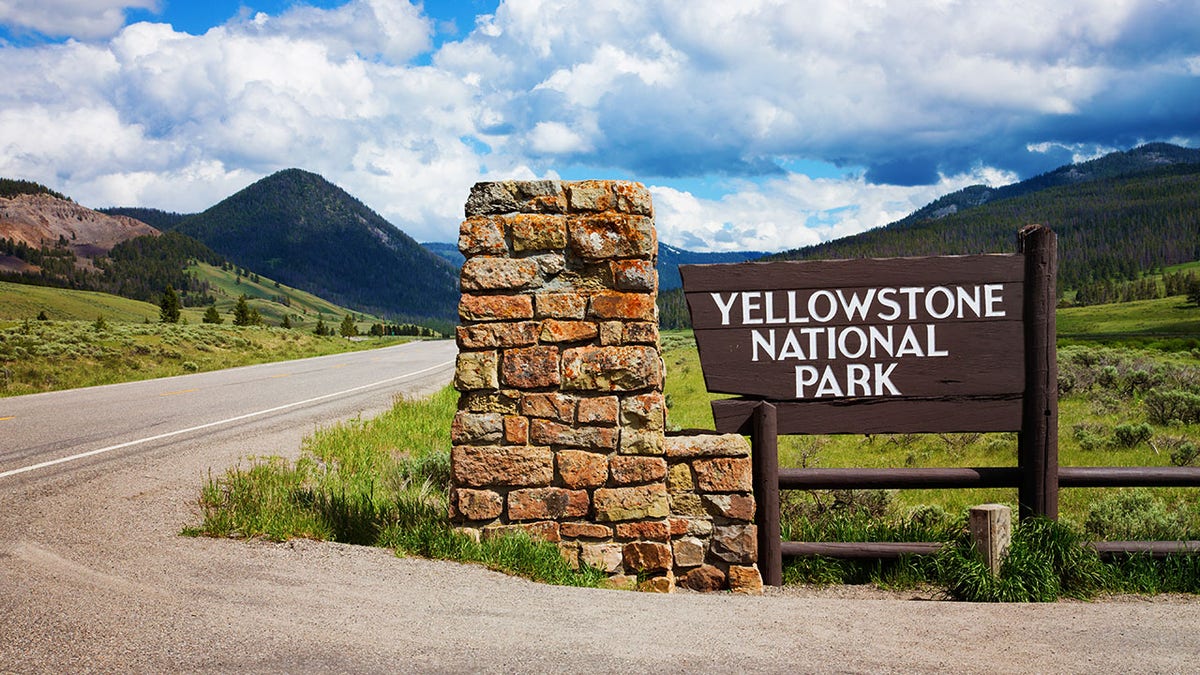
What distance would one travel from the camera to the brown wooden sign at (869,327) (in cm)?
661

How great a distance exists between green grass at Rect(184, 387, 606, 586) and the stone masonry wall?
0.73 feet

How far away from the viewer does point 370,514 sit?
7.10 meters

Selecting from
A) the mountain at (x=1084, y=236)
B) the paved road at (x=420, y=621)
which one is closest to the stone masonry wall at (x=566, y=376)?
the paved road at (x=420, y=621)

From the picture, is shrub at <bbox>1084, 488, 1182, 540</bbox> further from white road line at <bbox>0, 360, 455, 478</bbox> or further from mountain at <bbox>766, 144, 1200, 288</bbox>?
mountain at <bbox>766, 144, 1200, 288</bbox>

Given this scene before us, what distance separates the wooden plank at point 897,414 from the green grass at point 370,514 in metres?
1.82

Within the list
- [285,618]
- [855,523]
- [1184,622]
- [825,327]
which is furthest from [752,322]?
[285,618]

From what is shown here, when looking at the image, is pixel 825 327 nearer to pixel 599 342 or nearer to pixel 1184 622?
pixel 599 342

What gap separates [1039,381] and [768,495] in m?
2.24

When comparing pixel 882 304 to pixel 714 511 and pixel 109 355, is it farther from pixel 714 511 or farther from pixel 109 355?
pixel 109 355

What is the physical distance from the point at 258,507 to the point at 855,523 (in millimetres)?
4985

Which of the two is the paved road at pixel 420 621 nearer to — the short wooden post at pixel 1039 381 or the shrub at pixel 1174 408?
the short wooden post at pixel 1039 381

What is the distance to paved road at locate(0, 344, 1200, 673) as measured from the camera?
167 inches

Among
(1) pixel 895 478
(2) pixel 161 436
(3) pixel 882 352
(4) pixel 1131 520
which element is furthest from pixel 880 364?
(2) pixel 161 436

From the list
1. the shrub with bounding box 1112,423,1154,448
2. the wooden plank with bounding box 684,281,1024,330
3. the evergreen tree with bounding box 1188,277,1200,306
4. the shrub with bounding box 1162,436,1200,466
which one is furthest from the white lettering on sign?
the evergreen tree with bounding box 1188,277,1200,306
